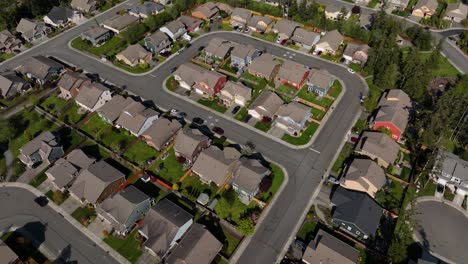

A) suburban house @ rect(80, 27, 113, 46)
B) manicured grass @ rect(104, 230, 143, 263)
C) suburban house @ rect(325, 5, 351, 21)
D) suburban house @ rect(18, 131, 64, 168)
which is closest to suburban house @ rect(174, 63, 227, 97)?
suburban house @ rect(18, 131, 64, 168)

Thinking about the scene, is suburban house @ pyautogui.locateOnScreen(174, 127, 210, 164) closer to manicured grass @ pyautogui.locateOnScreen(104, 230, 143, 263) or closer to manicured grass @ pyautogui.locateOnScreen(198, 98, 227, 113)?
manicured grass @ pyautogui.locateOnScreen(198, 98, 227, 113)

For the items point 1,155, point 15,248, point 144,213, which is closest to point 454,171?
point 144,213

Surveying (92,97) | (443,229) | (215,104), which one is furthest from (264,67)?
(443,229)

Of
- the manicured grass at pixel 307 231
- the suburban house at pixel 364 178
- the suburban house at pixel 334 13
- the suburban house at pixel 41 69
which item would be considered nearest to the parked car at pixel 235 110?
the suburban house at pixel 364 178

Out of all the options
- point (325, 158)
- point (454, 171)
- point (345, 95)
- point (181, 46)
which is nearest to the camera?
point (454, 171)

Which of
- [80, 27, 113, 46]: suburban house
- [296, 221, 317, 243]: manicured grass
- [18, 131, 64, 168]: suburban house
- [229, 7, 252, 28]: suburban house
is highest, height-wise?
[229, 7, 252, 28]: suburban house

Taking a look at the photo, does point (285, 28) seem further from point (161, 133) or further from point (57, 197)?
point (57, 197)

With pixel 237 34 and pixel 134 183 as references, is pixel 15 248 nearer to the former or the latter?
pixel 134 183
